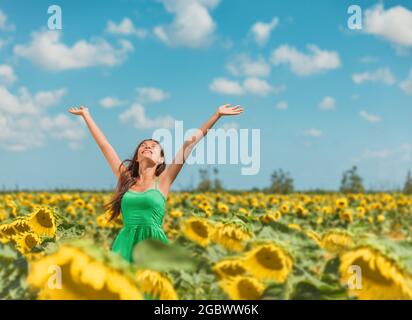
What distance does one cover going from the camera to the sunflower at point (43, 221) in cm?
294

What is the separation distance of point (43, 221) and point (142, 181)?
4.89 feet

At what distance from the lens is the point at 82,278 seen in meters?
1.12

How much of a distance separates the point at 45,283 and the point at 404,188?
24.7m

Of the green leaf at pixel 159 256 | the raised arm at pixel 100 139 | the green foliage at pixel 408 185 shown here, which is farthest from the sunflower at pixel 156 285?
the green foliage at pixel 408 185

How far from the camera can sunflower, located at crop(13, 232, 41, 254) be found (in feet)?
8.34

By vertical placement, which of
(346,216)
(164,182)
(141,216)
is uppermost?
(346,216)

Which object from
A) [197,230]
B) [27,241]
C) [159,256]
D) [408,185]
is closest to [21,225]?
[27,241]

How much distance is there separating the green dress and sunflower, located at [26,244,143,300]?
2.75m

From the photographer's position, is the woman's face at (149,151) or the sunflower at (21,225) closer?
the sunflower at (21,225)

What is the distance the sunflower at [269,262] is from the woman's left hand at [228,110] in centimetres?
245

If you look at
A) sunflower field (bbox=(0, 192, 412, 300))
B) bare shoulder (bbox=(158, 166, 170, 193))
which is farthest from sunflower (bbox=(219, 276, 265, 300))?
bare shoulder (bbox=(158, 166, 170, 193))

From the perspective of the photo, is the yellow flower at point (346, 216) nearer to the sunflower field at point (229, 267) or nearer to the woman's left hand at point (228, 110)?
the woman's left hand at point (228, 110)

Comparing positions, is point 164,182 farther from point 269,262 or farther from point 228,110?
point 269,262

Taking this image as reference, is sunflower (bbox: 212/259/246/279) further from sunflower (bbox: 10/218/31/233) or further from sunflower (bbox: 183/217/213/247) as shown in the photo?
sunflower (bbox: 10/218/31/233)
